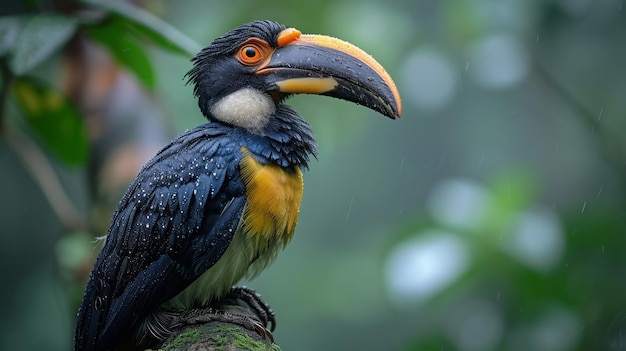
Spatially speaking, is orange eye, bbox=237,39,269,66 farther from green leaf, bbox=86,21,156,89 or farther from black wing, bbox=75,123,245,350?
green leaf, bbox=86,21,156,89

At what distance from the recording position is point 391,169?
43.6ft

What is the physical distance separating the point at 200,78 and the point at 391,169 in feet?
33.6

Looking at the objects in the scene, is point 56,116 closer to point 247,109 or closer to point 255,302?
point 247,109

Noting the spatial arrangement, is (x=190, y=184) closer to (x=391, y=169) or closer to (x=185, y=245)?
(x=185, y=245)

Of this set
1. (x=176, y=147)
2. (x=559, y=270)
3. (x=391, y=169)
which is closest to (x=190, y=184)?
(x=176, y=147)

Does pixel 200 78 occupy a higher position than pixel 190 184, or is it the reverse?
pixel 200 78

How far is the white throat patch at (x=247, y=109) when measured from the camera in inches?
120

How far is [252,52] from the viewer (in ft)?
10.2

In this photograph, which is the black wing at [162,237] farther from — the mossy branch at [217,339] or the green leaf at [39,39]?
the green leaf at [39,39]

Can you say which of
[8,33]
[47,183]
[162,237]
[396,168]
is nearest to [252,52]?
[162,237]

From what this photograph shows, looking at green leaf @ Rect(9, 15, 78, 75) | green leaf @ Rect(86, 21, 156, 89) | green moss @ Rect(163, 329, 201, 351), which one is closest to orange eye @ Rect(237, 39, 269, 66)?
green leaf @ Rect(86, 21, 156, 89)

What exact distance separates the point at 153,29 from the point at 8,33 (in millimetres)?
607

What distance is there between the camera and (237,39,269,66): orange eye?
312 cm

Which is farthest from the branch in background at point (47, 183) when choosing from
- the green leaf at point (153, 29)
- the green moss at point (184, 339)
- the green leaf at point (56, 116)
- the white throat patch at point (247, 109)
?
the green moss at point (184, 339)
